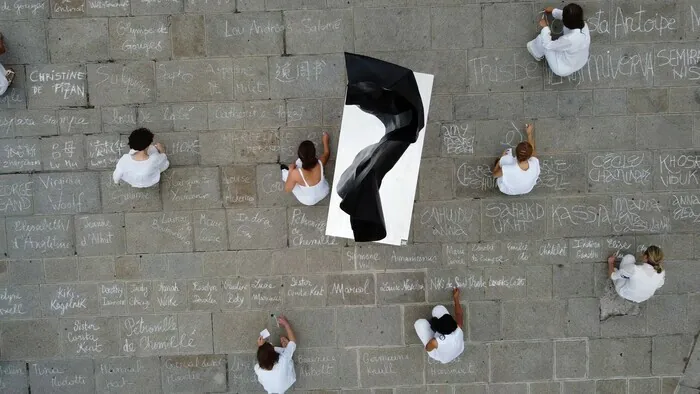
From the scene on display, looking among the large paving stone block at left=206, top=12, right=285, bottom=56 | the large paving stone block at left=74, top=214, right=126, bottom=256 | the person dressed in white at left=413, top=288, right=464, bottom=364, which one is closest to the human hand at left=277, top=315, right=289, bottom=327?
the person dressed in white at left=413, top=288, right=464, bottom=364

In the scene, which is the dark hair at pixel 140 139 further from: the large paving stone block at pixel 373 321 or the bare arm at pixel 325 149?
the large paving stone block at pixel 373 321

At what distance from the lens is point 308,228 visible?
19.3 feet

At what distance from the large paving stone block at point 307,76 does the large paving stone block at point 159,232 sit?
1.94 metres

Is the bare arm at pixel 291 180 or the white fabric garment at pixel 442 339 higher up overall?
the bare arm at pixel 291 180

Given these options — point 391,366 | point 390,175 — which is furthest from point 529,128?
point 391,366

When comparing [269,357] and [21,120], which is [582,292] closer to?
[269,357]

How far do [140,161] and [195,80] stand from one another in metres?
1.18

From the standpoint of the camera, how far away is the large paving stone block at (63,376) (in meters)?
6.00

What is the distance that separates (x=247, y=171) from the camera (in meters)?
5.86

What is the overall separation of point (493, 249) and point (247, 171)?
318 cm

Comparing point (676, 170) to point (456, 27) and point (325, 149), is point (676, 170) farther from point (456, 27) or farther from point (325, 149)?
point (325, 149)

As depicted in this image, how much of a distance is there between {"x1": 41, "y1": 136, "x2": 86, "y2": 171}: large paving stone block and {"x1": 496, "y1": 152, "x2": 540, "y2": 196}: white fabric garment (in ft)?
16.6

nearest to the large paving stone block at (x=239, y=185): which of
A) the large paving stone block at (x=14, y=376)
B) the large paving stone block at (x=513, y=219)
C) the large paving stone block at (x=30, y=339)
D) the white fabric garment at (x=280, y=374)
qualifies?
the white fabric garment at (x=280, y=374)

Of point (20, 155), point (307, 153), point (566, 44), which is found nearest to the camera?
point (307, 153)
